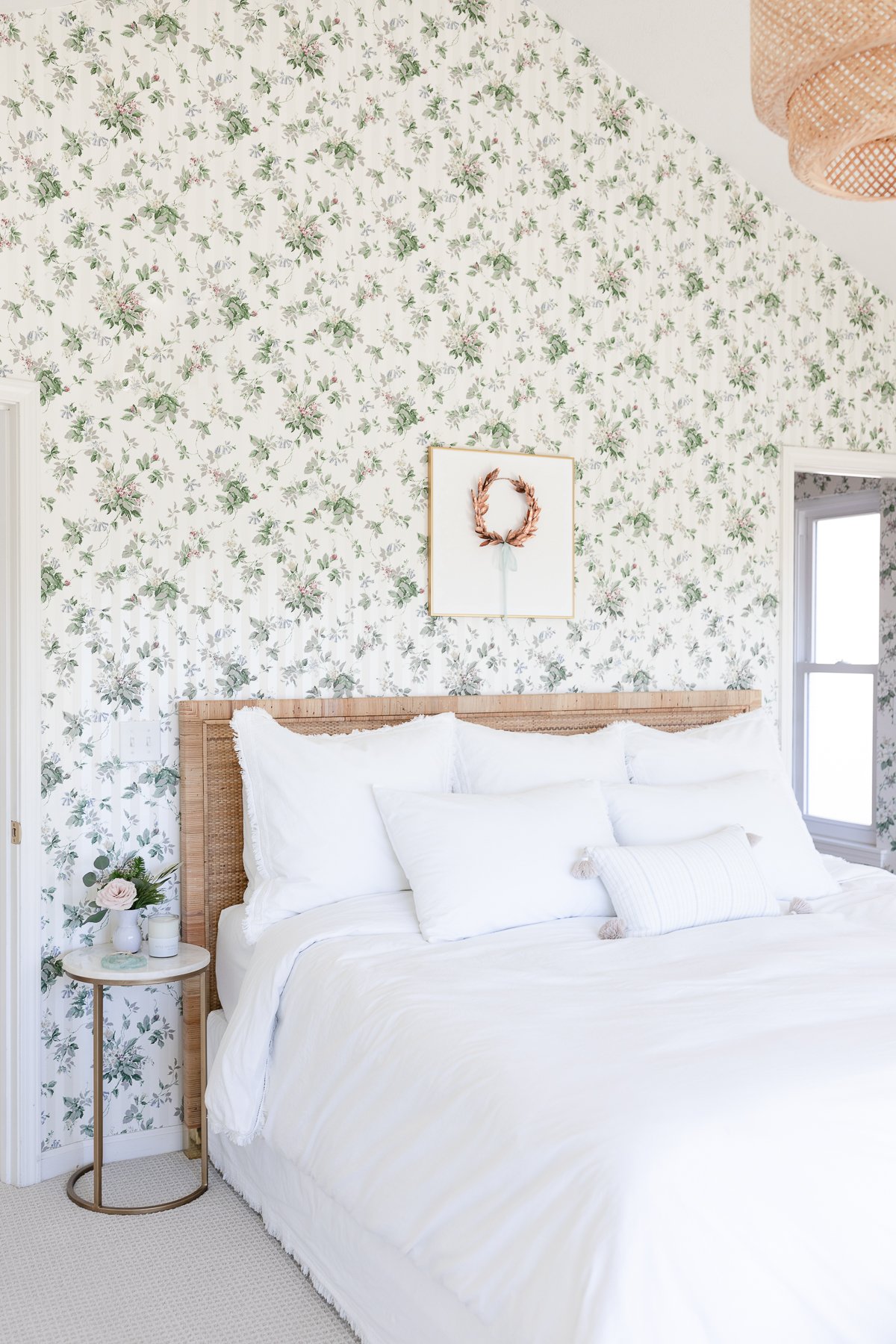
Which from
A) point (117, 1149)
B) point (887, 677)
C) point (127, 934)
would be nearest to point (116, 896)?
point (127, 934)

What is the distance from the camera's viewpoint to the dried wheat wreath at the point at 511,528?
3490 mm

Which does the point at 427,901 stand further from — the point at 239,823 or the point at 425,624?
the point at 425,624

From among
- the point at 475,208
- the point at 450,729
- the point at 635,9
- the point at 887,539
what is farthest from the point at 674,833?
the point at 887,539

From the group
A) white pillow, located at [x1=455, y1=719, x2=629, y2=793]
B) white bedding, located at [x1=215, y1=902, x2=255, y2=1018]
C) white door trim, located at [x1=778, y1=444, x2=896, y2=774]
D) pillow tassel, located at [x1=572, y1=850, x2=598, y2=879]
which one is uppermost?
white door trim, located at [x1=778, y1=444, x2=896, y2=774]

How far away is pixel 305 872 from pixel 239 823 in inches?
16.5

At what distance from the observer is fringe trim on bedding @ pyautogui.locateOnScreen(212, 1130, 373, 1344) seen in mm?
2205

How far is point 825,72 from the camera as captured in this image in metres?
1.81

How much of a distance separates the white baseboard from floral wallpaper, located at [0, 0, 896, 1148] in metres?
0.04

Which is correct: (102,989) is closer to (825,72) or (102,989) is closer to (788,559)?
(825,72)

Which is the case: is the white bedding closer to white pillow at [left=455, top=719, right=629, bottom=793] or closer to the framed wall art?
white pillow at [left=455, top=719, right=629, bottom=793]

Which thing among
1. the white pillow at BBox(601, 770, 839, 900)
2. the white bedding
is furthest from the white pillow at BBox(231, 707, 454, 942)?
the white pillow at BBox(601, 770, 839, 900)

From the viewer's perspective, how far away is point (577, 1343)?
1.42 m

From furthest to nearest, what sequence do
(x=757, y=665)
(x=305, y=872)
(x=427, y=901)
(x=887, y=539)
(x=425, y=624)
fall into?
(x=887, y=539) < (x=757, y=665) < (x=425, y=624) < (x=305, y=872) < (x=427, y=901)

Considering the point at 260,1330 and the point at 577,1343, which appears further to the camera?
the point at 260,1330
